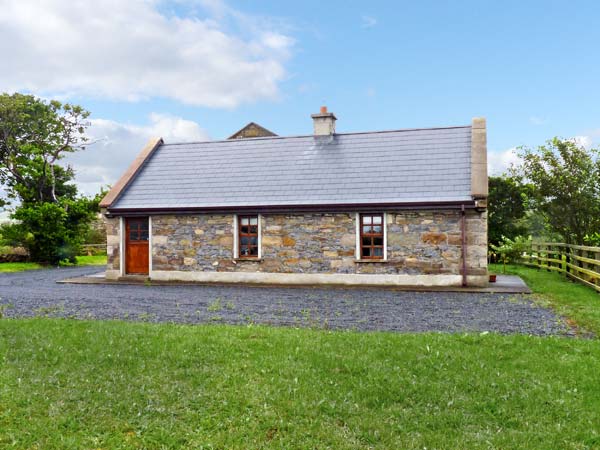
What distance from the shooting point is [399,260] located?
54.2 ft

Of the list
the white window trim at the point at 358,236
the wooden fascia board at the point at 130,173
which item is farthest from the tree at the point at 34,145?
the white window trim at the point at 358,236

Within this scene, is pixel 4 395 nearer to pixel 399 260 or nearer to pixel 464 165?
pixel 399 260

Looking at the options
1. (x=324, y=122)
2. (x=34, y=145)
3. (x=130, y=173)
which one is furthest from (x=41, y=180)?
(x=324, y=122)

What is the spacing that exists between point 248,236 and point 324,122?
19.5 ft

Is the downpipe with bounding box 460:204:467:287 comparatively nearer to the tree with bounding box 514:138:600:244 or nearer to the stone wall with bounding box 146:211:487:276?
the stone wall with bounding box 146:211:487:276

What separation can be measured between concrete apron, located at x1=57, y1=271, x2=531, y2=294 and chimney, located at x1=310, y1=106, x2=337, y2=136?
6.54 m

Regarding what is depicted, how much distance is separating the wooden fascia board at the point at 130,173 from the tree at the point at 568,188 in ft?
48.6

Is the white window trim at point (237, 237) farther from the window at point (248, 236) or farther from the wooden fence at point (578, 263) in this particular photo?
the wooden fence at point (578, 263)

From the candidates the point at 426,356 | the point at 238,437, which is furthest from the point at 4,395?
the point at 426,356

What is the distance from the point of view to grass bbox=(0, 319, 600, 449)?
5184mm

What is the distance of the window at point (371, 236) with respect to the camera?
16797 mm

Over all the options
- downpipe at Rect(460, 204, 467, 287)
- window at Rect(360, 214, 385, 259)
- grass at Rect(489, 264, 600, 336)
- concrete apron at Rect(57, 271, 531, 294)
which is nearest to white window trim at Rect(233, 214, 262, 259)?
concrete apron at Rect(57, 271, 531, 294)

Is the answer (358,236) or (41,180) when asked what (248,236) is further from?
(41,180)

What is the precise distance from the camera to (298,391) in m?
6.06
